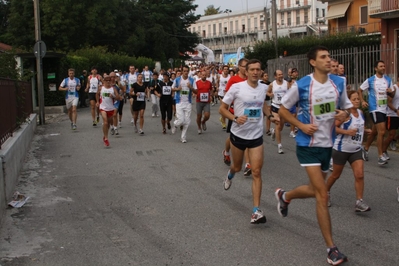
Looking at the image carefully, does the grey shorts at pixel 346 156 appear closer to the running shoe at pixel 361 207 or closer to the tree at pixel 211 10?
the running shoe at pixel 361 207

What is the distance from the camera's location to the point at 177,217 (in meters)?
7.45

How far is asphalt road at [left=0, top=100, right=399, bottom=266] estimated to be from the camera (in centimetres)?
589

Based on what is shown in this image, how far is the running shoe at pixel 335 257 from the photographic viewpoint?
5.30m

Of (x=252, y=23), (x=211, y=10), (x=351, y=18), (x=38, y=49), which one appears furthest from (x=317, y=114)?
(x=211, y=10)

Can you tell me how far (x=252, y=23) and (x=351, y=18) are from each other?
235 feet

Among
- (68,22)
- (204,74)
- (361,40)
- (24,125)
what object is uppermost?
(68,22)

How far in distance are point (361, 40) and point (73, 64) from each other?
18261mm

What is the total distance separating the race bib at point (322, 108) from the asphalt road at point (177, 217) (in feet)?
4.41

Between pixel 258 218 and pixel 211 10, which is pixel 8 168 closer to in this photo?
pixel 258 218

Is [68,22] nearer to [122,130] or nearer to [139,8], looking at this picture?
[139,8]

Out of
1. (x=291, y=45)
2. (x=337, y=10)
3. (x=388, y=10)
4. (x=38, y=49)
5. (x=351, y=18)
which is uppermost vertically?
(x=337, y=10)

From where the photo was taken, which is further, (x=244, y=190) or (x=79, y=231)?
(x=244, y=190)

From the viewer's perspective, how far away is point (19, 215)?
777cm

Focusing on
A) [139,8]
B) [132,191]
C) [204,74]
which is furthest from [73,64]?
[139,8]
